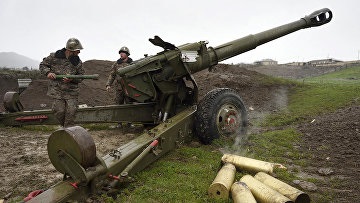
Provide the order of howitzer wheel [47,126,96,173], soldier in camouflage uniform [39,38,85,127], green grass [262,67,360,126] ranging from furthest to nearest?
green grass [262,67,360,126] < soldier in camouflage uniform [39,38,85,127] < howitzer wheel [47,126,96,173]

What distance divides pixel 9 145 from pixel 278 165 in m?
4.77

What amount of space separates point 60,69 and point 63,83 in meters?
0.29

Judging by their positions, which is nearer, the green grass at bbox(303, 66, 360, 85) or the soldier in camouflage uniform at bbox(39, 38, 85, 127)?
the soldier in camouflage uniform at bbox(39, 38, 85, 127)

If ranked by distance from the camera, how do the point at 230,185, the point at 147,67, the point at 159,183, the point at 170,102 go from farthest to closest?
the point at 170,102
the point at 147,67
the point at 159,183
the point at 230,185

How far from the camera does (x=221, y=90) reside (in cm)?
653

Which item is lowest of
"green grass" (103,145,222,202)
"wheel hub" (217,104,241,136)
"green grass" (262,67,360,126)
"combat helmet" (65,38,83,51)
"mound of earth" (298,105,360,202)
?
"green grass" (262,67,360,126)

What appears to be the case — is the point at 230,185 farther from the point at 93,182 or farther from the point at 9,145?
the point at 9,145

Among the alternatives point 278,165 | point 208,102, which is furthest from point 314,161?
point 208,102

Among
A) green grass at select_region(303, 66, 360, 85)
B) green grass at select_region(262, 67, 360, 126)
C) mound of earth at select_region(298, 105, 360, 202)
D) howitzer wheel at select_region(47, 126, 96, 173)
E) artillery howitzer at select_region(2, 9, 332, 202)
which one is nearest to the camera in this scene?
howitzer wheel at select_region(47, 126, 96, 173)

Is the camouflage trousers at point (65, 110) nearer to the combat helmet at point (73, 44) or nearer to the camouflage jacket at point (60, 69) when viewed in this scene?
the camouflage jacket at point (60, 69)

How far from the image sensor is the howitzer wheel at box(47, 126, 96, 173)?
11.2 feet

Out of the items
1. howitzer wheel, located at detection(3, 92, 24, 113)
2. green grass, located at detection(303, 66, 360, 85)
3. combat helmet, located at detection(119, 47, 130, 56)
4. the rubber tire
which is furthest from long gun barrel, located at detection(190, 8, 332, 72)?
green grass, located at detection(303, 66, 360, 85)

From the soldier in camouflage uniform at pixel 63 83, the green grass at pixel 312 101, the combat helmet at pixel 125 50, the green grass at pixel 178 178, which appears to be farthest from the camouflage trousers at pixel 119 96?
the green grass at pixel 312 101

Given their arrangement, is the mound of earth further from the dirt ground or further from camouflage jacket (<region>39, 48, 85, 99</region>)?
camouflage jacket (<region>39, 48, 85, 99</region>)
